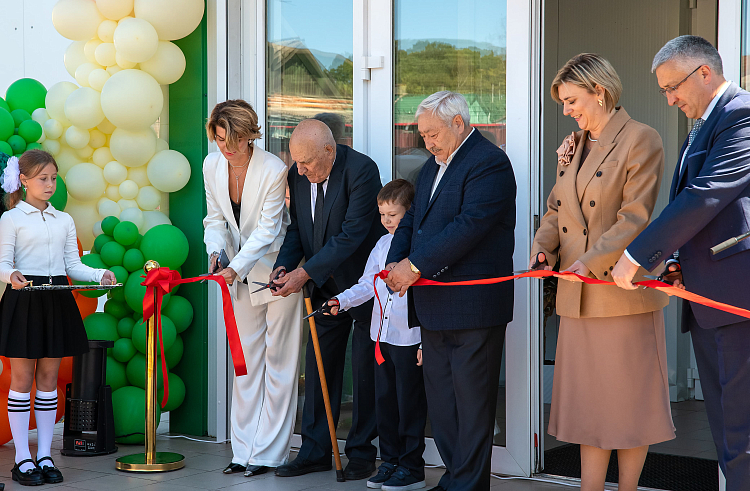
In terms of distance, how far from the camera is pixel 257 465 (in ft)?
13.8

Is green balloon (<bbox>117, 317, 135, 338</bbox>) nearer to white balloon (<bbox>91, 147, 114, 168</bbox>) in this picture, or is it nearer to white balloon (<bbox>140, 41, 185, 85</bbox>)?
white balloon (<bbox>91, 147, 114, 168</bbox>)

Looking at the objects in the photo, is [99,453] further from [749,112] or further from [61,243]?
[749,112]

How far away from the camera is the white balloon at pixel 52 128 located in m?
4.75

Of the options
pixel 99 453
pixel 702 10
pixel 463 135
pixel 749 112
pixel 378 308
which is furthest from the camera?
pixel 702 10

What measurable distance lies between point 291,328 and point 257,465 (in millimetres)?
737

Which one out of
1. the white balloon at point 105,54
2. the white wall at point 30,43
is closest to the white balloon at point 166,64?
the white balloon at point 105,54

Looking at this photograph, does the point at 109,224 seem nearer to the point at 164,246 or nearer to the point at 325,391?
the point at 164,246

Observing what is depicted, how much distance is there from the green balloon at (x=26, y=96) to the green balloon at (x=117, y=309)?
4.15 feet

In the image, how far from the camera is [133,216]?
4793mm

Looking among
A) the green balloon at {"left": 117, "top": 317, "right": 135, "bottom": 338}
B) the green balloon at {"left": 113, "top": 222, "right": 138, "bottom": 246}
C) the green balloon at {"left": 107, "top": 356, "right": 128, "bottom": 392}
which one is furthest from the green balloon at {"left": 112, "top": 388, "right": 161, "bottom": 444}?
the green balloon at {"left": 113, "top": 222, "right": 138, "bottom": 246}

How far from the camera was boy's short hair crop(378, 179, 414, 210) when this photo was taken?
3.82 metres

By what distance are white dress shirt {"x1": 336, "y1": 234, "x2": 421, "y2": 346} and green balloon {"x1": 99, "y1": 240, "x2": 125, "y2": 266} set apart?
5.24 feet

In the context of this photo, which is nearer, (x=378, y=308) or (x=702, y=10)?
(x=378, y=308)

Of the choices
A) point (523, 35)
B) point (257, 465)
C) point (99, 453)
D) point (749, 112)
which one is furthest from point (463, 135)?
point (99, 453)
